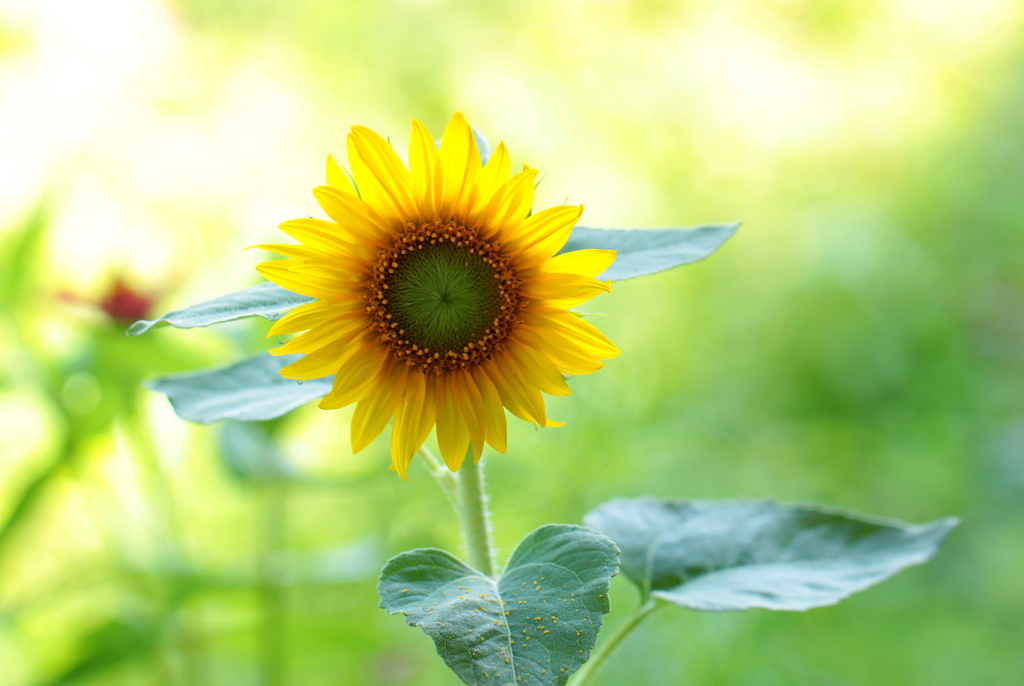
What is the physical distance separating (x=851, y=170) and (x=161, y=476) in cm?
195

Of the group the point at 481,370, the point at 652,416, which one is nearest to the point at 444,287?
the point at 481,370

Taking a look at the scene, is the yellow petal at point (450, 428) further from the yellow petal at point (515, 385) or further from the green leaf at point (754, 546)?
the green leaf at point (754, 546)

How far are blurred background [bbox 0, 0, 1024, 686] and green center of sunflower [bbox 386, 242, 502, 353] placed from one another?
1.49 ft

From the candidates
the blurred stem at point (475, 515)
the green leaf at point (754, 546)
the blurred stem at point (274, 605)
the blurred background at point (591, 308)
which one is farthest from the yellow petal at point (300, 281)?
the blurred stem at point (274, 605)

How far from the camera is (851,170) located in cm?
219

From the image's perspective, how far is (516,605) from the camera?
355 mm

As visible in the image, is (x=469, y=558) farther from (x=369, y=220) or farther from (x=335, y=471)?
(x=335, y=471)

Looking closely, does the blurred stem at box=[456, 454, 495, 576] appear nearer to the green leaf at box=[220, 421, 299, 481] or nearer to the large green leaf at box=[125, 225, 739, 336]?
the large green leaf at box=[125, 225, 739, 336]

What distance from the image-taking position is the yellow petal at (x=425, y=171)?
40cm

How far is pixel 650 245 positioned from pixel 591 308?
0.99 meters

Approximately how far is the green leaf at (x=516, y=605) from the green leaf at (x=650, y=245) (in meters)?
0.14

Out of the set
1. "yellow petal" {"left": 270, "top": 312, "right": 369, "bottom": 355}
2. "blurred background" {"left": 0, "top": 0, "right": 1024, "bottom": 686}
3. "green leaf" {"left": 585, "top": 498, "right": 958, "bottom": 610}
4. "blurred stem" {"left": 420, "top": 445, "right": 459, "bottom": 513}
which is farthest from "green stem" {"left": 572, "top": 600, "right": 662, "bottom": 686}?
"blurred background" {"left": 0, "top": 0, "right": 1024, "bottom": 686}

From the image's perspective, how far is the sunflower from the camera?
0.40 m

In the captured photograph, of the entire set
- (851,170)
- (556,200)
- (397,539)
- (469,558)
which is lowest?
(397,539)
